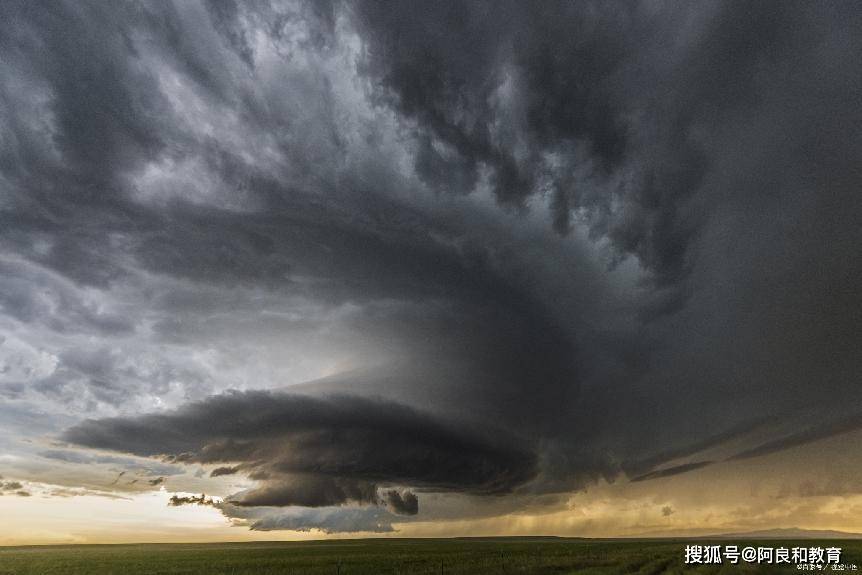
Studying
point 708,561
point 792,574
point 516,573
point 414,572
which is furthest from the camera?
point 708,561

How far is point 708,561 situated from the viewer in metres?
71.0

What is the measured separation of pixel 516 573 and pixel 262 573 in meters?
36.5

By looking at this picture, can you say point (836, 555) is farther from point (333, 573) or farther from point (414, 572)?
point (333, 573)

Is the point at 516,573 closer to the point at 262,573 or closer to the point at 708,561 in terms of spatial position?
the point at 708,561

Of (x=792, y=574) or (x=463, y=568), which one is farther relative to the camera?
(x=463, y=568)

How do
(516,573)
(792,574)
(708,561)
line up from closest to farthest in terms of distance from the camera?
1. (792,574)
2. (516,573)
3. (708,561)

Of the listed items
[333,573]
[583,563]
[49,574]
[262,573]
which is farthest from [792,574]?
[49,574]

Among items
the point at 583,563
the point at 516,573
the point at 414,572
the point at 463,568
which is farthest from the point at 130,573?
the point at 583,563

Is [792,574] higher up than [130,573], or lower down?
higher up

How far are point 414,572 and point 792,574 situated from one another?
44.3m

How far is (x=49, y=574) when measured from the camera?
72.6 meters

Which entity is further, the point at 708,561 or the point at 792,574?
the point at 708,561

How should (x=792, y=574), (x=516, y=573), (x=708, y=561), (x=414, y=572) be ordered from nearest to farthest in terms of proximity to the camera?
(x=792, y=574), (x=516, y=573), (x=414, y=572), (x=708, y=561)

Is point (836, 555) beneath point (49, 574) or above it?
above
